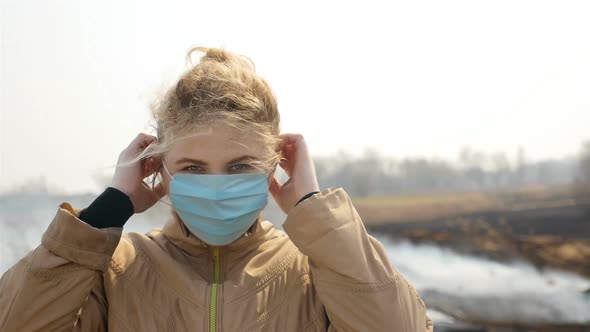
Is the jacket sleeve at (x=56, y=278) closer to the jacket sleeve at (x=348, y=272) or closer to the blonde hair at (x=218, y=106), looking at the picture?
the blonde hair at (x=218, y=106)

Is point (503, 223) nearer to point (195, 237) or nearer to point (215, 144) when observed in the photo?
point (195, 237)

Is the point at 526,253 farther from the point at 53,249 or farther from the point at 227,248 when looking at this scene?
the point at 53,249

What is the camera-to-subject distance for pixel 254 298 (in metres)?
1.72

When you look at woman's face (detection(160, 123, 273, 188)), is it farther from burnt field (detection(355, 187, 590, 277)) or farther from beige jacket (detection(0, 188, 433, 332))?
burnt field (detection(355, 187, 590, 277))

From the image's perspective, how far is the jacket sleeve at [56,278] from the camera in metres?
1.55

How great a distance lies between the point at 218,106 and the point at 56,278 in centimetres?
71

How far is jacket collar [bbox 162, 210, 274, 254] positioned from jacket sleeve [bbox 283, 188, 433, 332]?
244 millimetres

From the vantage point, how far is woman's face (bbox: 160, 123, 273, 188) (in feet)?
5.61

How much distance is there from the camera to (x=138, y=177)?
184cm

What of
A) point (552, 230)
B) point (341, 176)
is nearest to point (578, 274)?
point (552, 230)

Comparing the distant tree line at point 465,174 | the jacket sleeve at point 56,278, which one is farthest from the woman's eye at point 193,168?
the distant tree line at point 465,174

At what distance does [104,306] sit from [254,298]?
0.49 meters

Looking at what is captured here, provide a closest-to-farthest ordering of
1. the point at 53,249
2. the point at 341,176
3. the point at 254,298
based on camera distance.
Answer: the point at 53,249 → the point at 254,298 → the point at 341,176

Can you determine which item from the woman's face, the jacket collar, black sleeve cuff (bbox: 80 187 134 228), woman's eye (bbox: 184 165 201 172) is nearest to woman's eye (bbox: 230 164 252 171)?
the woman's face
